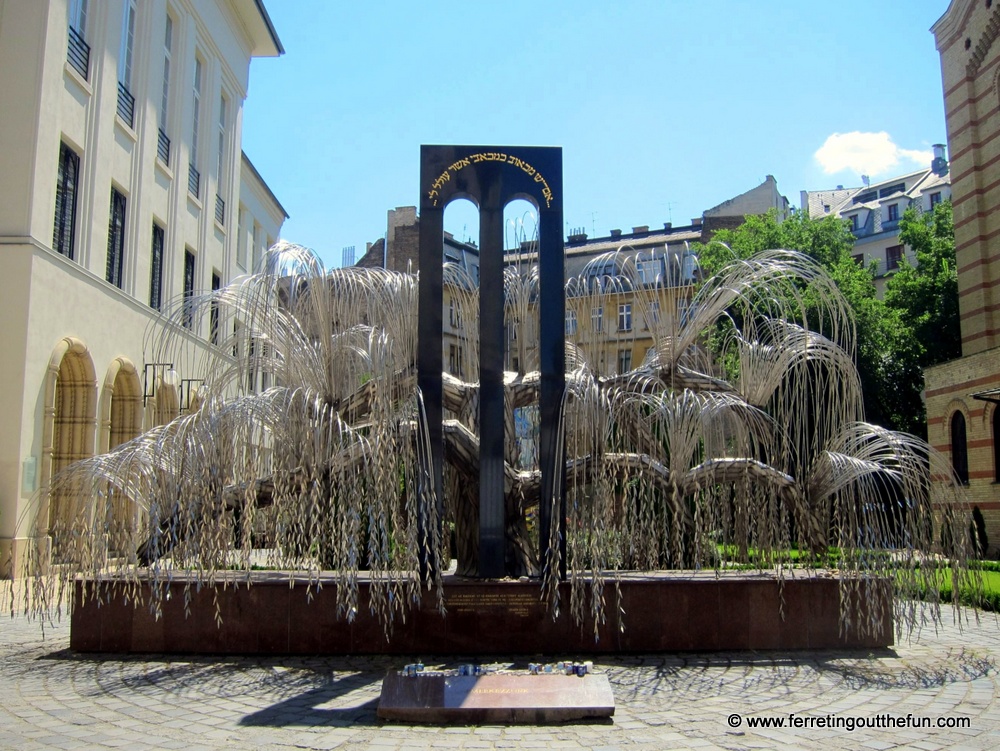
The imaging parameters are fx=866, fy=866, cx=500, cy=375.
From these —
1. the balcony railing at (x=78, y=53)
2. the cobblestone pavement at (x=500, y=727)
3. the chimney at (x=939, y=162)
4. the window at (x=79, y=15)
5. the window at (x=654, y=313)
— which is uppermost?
the chimney at (x=939, y=162)

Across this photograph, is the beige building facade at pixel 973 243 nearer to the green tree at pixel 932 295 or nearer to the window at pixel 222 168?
the green tree at pixel 932 295

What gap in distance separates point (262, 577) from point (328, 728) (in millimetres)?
3630

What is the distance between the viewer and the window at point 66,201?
57.8 ft

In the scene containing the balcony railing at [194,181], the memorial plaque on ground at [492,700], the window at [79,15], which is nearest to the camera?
the memorial plaque on ground at [492,700]

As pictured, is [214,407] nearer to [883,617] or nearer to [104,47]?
[883,617]

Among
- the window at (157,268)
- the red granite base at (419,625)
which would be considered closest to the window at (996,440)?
the red granite base at (419,625)

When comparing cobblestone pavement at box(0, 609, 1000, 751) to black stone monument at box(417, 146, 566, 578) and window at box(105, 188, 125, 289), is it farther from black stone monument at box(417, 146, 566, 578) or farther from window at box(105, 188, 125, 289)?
window at box(105, 188, 125, 289)

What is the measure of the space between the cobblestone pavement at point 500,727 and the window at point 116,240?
1250cm

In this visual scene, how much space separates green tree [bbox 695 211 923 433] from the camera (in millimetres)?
30391

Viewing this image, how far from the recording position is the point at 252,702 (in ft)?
23.4

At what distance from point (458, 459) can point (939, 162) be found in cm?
6132

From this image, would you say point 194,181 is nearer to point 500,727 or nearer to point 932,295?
point 500,727

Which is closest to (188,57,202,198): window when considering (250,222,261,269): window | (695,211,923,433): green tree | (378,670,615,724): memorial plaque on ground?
(250,222,261,269): window

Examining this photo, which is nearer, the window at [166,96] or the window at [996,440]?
the window at [996,440]
